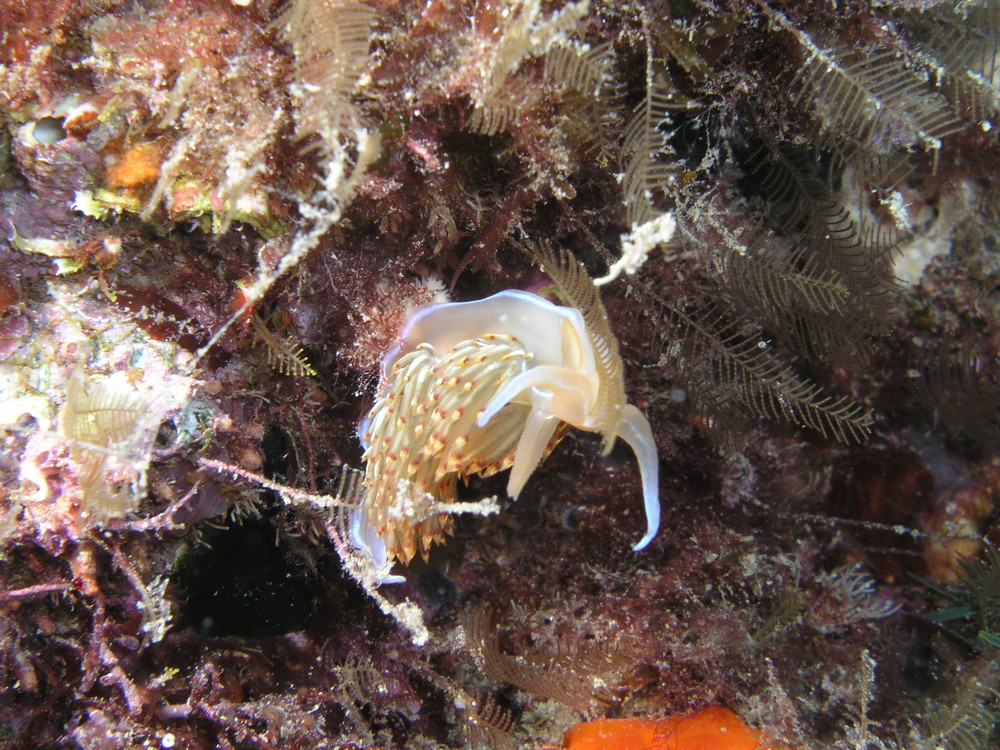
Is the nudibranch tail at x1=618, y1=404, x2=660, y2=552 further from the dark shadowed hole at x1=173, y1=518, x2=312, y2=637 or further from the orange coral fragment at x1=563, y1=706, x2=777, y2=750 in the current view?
the dark shadowed hole at x1=173, y1=518, x2=312, y2=637

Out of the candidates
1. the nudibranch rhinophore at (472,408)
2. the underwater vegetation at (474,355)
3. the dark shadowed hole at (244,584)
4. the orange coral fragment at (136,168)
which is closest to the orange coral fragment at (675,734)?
the underwater vegetation at (474,355)

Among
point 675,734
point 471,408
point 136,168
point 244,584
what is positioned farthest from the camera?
point 244,584

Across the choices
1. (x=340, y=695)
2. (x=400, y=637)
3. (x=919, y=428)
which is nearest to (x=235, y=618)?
(x=340, y=695)

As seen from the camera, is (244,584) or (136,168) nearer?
(136,168)

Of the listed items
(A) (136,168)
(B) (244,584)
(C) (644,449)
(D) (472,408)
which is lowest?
(B) (244,584)

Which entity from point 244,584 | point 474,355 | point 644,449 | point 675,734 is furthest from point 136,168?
point 675,734

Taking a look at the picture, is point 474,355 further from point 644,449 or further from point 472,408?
point 644,449
